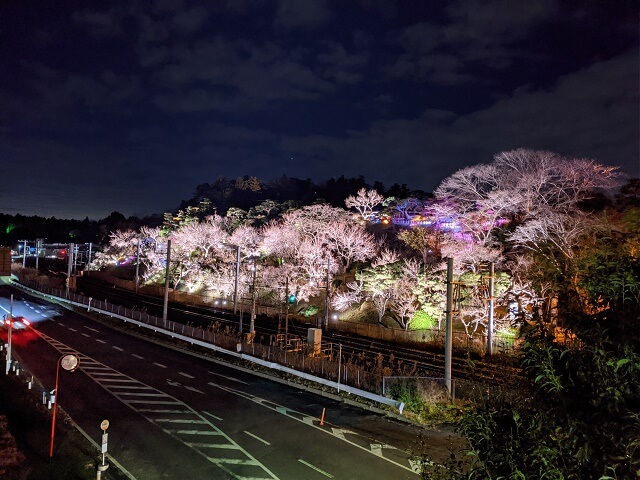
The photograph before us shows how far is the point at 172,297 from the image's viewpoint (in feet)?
179

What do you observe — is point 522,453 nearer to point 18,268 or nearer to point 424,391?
point 424,391

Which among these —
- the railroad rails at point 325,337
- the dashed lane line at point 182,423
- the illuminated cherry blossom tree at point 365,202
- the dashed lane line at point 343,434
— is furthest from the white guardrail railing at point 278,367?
the illuminated cherry blossom tree at point 365,202

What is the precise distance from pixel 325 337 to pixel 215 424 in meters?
20.9

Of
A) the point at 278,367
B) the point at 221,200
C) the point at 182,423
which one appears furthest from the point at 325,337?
the point at 221,200

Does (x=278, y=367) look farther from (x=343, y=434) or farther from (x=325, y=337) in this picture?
(x=325, y=337)

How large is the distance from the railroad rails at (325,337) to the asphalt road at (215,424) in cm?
462

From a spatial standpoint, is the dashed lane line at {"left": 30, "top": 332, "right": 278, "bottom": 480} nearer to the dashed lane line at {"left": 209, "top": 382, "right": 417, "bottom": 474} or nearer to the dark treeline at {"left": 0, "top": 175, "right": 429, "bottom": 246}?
the dashed lane line at {"left": 209, "top": 382, "right": 417, "bottom": 474}

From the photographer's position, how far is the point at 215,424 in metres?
15.3

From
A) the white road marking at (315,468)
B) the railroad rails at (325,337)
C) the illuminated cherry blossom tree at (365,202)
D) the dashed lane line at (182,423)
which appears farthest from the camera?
the illuminated cherry blossom tree at (365,202)

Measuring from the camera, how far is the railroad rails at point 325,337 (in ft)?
84.6

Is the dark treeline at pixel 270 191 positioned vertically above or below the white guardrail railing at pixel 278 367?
above

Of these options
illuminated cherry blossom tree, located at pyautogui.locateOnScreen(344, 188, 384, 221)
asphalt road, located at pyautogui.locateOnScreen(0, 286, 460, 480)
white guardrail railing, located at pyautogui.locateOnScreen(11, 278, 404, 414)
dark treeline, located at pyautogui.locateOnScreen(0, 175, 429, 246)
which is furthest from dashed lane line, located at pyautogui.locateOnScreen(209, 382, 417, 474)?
dark treeline, located at pyautogui.locateOnScreen(0, 175, 429, 246)

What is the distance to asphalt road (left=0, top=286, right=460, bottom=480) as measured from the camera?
479 inches

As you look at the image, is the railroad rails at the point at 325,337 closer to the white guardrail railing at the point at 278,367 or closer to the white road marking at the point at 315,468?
the white guardrail railing at the point at 278,367
